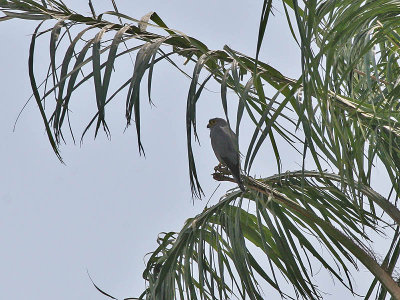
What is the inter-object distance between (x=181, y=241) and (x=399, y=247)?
1068 mm

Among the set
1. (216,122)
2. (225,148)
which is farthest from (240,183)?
(216,122)

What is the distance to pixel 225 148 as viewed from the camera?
17.6 ft

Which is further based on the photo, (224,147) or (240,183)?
(224,147)

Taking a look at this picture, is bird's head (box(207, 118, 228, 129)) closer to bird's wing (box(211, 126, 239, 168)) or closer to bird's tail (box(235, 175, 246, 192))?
bird's wing (box(211, 126, 239, 168))

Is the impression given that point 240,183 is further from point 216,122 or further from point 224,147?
point 216,122

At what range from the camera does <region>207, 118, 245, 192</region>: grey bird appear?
4.56 metres

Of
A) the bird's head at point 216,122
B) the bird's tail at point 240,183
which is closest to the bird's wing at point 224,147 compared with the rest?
the bird's head at point 216,122

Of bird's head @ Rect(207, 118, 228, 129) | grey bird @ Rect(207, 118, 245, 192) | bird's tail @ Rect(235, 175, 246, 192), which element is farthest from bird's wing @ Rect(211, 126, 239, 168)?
bird's tail @ Rect(235, 175, 246, 192)

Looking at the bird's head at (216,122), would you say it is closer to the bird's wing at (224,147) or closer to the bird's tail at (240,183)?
the bird's wing at (224,147)

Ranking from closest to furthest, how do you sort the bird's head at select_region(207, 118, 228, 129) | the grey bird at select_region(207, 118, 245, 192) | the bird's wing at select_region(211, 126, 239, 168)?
the grey bird at select_region(207, 118, 245, 192)
the bird's wing at select_region(211, 126, 239, 168)
the bird's head at select_region(207, 118, 228, 129)

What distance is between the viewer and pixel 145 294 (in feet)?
12.7

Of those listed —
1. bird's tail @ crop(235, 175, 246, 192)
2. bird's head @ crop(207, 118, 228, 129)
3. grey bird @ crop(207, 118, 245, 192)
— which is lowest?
bird's tail @ crop(235, 175, 246, 192)

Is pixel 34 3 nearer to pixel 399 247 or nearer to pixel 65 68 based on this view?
pixel 65 68

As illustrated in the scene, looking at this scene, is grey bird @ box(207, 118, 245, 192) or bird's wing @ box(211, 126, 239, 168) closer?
grey bird @ box(207, 118, 245, 192)
